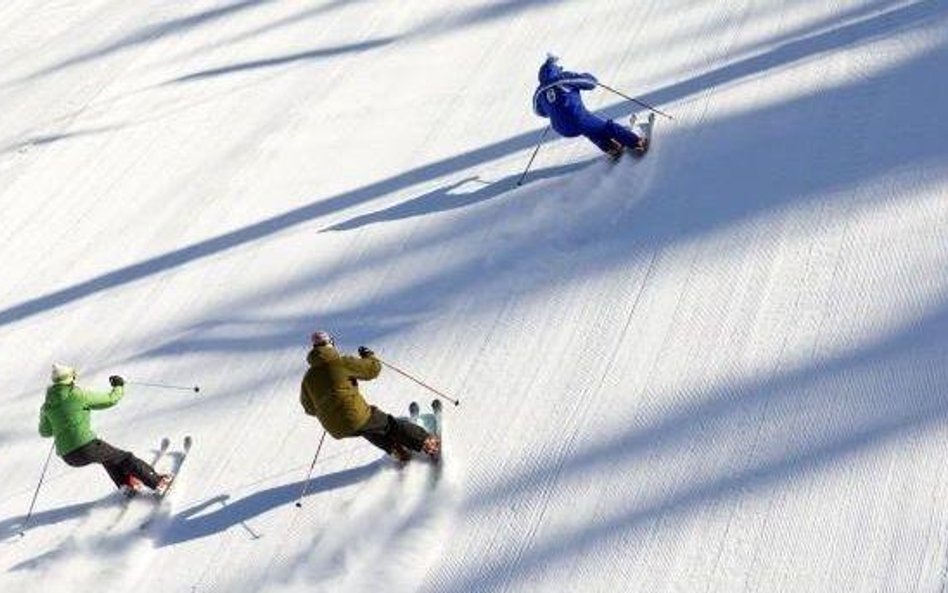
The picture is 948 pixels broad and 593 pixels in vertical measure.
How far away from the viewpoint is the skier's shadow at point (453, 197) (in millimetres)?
10156

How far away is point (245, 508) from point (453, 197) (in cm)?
401

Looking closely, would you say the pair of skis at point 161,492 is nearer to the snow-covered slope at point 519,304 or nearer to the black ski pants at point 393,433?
the snow-covered slope at point 519,304

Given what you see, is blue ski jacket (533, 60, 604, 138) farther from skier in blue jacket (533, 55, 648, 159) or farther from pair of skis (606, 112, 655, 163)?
pair of skis (606, 112, 655, 163)

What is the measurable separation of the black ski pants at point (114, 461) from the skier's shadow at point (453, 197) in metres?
3.57

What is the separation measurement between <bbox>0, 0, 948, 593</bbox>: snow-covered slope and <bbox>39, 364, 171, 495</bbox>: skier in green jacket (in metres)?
0.41

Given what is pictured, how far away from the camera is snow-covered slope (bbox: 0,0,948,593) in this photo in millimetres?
6633

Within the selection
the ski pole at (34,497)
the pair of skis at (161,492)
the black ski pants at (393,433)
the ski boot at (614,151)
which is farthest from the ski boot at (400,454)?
the ski boot at (614,151)

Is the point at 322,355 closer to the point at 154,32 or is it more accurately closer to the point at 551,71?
the point at 551,71

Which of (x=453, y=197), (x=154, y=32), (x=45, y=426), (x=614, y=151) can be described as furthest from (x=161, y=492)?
(x=154, y=32)

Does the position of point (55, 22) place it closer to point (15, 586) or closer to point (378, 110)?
point (378, 110)

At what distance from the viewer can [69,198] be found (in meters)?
12.6

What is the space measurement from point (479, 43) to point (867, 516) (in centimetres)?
868

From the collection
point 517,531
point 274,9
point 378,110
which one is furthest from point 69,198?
point 517,531

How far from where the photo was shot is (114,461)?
770 centimetres
